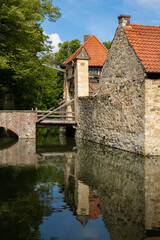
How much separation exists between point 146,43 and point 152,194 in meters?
8.35

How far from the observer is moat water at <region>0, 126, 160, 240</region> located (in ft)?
15.5

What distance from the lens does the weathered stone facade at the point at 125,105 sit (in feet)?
38.9

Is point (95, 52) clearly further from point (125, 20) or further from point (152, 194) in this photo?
point (152, 194)

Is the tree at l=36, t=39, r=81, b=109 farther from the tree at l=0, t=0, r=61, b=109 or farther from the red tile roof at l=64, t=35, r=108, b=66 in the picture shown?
the tree at l=0, t=0, r=61, b=109

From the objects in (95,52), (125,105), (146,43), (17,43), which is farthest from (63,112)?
(146,43)

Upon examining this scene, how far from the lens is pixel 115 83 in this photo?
14.7 meters

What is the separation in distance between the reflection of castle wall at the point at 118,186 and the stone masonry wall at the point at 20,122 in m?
7.45

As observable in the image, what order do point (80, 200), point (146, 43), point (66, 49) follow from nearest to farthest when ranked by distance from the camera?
point (80, 200), point (146, 43), point (66, 49)

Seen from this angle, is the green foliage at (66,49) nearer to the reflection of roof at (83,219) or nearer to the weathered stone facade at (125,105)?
the weathered stone facade at (125,105)

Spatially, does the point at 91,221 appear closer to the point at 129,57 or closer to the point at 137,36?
the point at 129,57

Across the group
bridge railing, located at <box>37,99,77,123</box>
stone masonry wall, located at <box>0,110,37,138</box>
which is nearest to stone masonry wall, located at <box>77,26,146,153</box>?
bridge railing, located at <box>37,99,77,123</box>

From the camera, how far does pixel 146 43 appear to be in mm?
13258

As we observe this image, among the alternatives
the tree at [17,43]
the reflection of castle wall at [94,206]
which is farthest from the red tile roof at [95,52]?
the reflection of castle wall at [94,206]

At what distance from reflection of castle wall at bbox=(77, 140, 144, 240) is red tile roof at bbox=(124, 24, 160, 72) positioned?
3.71m
